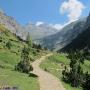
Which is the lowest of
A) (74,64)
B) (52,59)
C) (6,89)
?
(6,89)

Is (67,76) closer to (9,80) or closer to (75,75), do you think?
(75,75)

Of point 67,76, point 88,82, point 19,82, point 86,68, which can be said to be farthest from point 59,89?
point 86,68

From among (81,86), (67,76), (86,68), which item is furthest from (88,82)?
(86,68)

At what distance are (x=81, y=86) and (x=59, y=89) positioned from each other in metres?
13.4

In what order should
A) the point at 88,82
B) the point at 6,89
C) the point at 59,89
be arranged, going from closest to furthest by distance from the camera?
the point at 6,89 < the point at 59,89 < the point at 88,82

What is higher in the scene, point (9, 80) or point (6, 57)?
point (6, 57)

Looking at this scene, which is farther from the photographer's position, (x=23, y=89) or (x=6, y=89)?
(x=23, y=89)

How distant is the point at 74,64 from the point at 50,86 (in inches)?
680

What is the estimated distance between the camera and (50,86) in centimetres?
5675

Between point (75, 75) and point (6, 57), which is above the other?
point (6, 57)

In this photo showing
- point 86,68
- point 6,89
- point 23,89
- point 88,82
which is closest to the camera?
point 6,89

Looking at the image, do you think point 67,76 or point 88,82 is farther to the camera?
point 67,76

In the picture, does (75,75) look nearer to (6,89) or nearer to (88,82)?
(88,82)

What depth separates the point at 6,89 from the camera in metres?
40.9
